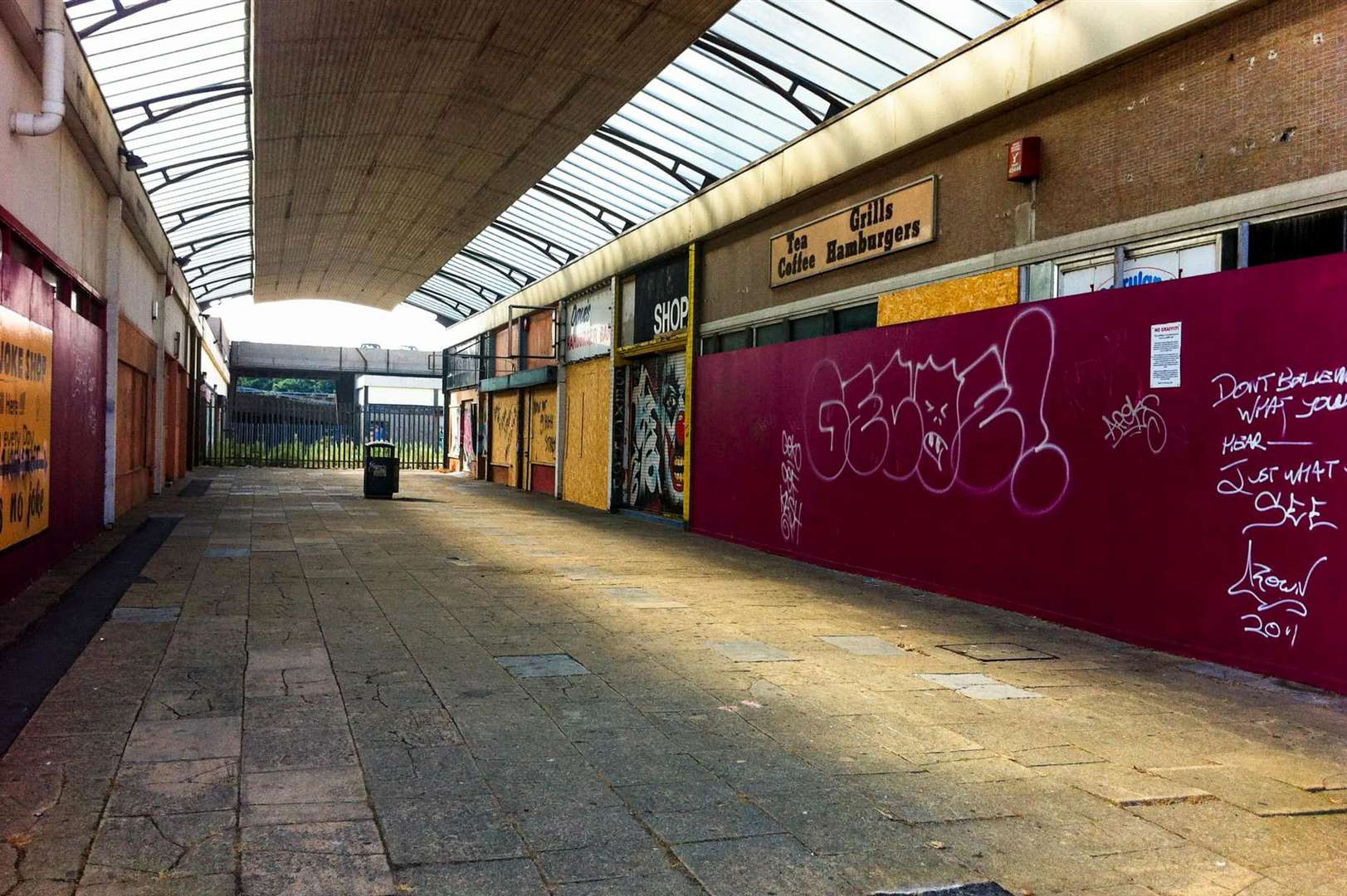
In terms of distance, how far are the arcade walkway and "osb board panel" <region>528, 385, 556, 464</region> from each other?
15.0m

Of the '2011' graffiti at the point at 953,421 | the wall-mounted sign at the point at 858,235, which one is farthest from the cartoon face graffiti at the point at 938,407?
the wall-mounted sign at the point at 858,235

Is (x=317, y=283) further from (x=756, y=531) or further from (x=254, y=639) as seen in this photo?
(x=254, y=639)

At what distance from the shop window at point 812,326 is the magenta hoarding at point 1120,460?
471 mm

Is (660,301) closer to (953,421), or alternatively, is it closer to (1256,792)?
(953,421)

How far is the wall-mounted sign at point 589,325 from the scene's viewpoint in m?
19.5

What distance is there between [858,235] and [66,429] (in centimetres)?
834

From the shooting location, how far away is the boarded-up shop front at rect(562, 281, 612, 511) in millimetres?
19281

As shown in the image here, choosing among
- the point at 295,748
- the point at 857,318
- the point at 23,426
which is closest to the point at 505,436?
the point at 857,318

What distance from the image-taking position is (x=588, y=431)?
2039cm

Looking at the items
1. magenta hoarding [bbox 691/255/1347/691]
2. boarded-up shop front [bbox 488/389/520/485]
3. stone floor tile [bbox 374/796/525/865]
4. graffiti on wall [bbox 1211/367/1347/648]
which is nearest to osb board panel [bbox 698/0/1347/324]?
magenta hoarding [bbox 691/255/1347/691]

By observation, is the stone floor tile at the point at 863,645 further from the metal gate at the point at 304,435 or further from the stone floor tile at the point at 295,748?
the metal gate at the point at 304,435

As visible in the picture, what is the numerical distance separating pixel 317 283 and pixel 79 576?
24.0 m

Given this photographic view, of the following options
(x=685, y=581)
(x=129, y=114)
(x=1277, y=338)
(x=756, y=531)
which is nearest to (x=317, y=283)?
(x=129, y=114)

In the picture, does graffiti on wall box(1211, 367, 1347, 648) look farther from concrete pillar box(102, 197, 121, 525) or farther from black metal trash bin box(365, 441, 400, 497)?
black metal trash bin box(365, 441, 400, 497)
